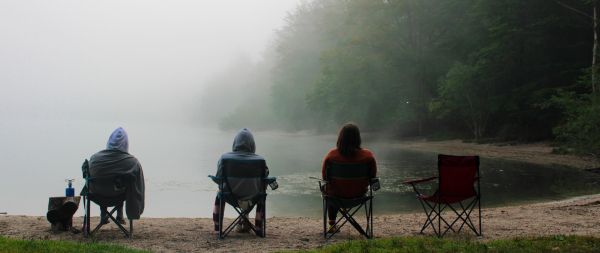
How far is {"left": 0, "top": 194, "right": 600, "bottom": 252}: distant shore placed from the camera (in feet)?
20.3

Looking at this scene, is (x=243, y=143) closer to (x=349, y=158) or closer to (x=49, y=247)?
(x=349, y=158)

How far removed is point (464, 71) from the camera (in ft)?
95.1

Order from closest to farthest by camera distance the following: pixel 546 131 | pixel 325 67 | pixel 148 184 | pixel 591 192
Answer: pixel 591 192 < pixel 148 184 < pixel 546 131 < pixel 325 67

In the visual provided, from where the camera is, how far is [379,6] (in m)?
37.8

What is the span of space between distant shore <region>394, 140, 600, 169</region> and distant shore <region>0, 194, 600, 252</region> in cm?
1124

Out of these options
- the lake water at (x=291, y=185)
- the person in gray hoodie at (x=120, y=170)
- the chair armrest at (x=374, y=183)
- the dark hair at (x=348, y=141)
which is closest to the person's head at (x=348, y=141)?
the dark hair at (x=348, y=141)

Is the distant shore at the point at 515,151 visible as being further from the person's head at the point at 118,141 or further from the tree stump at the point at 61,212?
the tree stump at the point at 61,212

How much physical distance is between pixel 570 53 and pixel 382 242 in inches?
1051

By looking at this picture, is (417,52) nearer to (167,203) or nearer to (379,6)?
(379,6)

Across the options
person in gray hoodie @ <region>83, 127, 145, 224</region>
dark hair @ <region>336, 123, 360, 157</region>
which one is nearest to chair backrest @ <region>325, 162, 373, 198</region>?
dark hair @ <region>336, 123, 360, 157</region>

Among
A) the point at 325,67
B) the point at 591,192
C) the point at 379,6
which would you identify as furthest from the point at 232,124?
the point at 591,192

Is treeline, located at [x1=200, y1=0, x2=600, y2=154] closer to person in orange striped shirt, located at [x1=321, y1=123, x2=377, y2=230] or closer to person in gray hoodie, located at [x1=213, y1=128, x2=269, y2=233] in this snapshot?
person in orange striped shirt, located at [x1=321, y1=123, x2=377, y2=230]

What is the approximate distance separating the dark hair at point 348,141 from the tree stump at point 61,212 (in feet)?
11.1

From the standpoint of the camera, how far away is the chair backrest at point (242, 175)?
6492 millimetres
